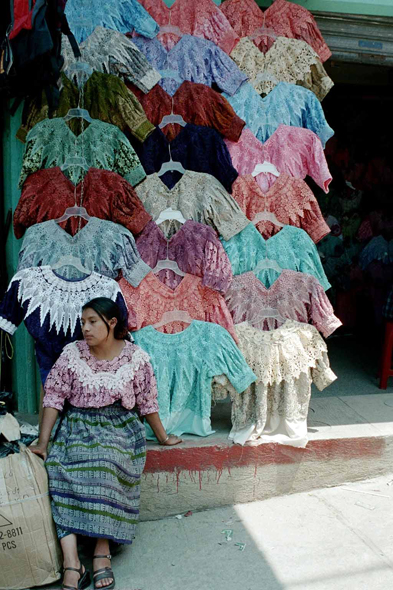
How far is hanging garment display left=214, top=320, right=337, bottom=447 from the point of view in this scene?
3.66 m

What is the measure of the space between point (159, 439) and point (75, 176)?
1636mm

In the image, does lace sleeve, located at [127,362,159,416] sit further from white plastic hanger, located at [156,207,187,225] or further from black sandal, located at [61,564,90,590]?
white plastic hanger, located at [156,207,187,225]

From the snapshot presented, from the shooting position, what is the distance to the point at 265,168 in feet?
12.8

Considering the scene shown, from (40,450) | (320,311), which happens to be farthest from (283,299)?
(40,450)

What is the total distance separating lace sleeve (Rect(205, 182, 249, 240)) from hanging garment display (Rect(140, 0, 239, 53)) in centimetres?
98

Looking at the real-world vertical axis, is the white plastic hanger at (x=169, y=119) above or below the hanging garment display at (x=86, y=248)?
above

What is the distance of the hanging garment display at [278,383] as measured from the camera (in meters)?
3.66

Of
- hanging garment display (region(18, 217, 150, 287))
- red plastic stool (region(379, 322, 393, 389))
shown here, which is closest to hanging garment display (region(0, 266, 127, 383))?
hanging garment display (region(18, 217, 150, 287))

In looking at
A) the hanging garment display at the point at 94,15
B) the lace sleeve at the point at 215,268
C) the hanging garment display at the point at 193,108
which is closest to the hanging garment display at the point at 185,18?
the hanging garment display at the point at 94,15

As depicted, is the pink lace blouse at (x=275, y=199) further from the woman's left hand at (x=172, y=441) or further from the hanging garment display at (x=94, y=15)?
the woman's left hand at (x=172, y=441)

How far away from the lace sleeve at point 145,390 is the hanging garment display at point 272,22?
7.53 feet

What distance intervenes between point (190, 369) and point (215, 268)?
635mm

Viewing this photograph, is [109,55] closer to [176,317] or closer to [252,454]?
[176,317]

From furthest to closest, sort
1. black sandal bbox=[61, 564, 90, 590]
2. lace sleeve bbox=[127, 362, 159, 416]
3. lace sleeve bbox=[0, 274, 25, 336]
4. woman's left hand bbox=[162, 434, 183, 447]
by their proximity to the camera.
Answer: woman's left hand bbox=[162, 434, 183, 447] → lace sleeve bbox=[0, 274, 25, 336] → lace sleeve bbox=[127, 362, 159, 416] → black sandal bbox=[61, 564, 90, 590]
